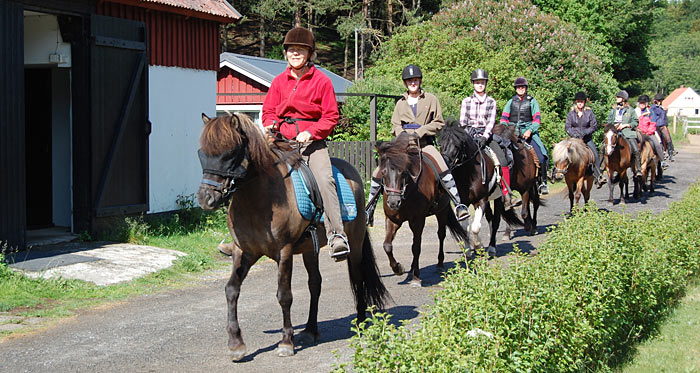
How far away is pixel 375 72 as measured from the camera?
27734 millimetres

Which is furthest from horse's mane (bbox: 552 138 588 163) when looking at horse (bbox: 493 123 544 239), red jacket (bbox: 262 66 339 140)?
red jacket (bbox: 262 66 339 140)

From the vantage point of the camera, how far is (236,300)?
21.4 ft

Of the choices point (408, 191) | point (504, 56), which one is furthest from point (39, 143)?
point (504, 56)

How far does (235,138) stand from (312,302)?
1.98 metres

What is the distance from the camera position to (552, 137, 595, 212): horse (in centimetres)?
1619

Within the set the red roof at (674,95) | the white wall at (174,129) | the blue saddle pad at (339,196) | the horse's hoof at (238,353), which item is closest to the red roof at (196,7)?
the white wall at (174,129)

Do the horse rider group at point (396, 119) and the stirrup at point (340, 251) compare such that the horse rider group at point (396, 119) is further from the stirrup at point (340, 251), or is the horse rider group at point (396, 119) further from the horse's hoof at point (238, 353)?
the horse's hoof at point (238, 353)

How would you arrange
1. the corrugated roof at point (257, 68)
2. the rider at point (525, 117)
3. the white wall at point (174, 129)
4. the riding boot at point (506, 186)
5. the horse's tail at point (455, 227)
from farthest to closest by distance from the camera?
the corrugated roof at point (257, 68)
the rider at point (525, 117)
the white wall at point (174, 129)
the riding boot at point (506, 186)
the horse's tail at point (455, 227)

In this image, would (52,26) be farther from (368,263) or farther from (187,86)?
(368,263)

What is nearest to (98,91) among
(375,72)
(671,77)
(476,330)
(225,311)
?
(225,311)

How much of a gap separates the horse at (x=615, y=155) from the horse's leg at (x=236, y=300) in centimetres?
1551

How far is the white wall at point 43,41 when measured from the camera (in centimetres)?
1199

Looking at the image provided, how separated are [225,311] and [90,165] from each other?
4703mm

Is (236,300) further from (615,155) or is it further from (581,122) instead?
(615,155)
